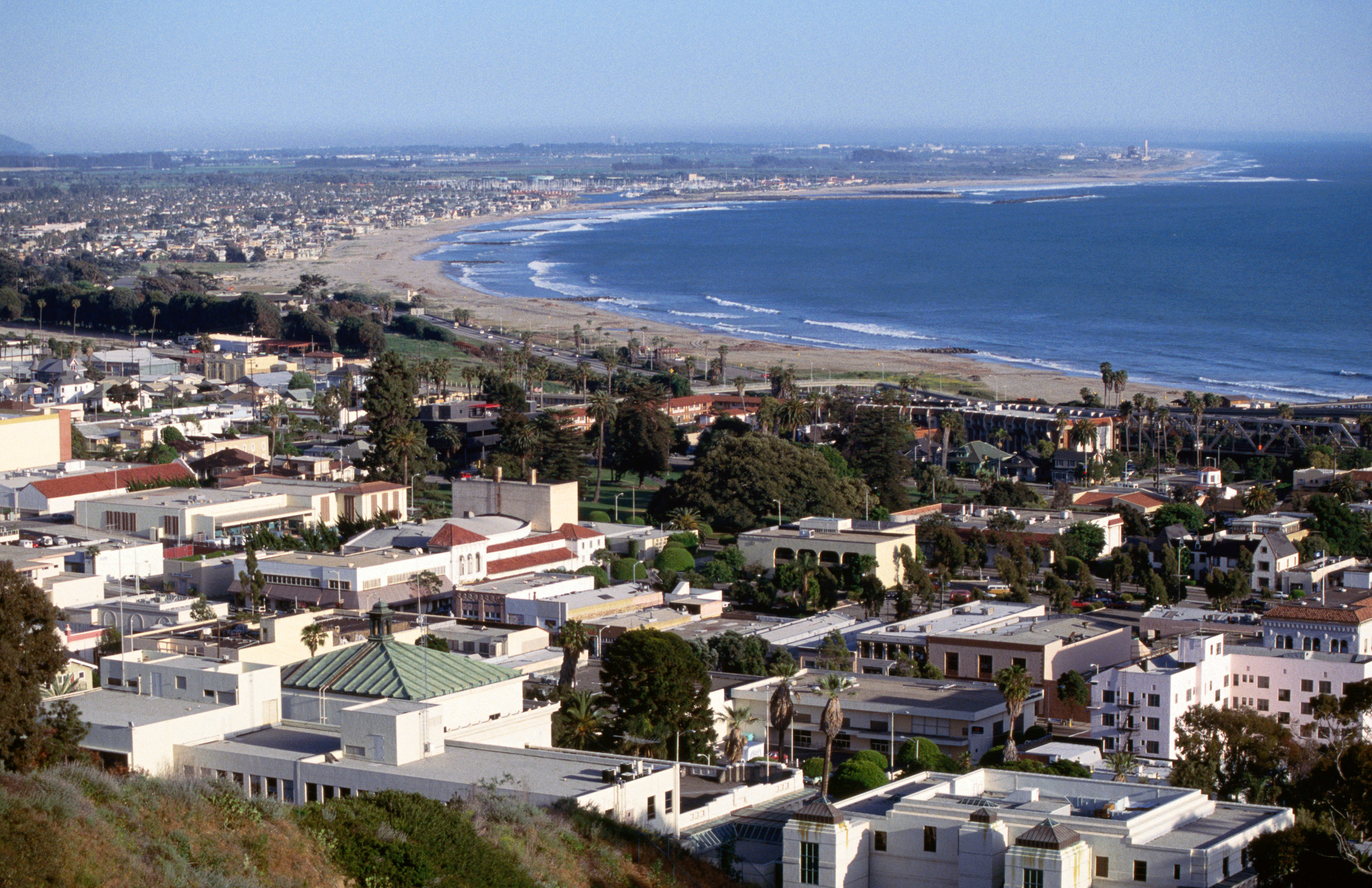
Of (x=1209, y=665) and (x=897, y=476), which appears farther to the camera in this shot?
(x=897, y=476)

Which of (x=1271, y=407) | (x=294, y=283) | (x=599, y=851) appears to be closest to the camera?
(x=599, y=851)

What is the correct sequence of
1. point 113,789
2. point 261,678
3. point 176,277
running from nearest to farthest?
1. point 113,789
2. point 261,678
3. point 176,277

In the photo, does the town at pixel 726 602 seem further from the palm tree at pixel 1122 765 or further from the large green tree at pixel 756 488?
the palm tree at pixel 1122 765

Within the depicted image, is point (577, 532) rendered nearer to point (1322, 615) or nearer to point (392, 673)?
point (1322, 615)

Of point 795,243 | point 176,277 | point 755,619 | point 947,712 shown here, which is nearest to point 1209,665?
point 947,712

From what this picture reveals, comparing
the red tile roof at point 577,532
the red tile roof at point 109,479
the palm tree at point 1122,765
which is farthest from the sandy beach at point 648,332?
the palm tree at point 1122,765

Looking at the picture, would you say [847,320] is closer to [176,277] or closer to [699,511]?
[176,277]
